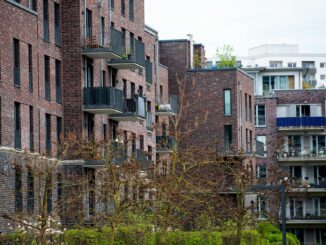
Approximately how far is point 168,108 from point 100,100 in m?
18.5

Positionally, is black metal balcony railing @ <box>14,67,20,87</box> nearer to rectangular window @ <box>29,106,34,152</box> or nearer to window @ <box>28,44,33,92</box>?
window @ <box>28,44,33,92</box>

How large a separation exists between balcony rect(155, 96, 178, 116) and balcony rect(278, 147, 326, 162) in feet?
82.0

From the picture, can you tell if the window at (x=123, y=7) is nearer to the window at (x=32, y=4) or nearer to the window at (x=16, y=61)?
the window at (x=32, y=4)

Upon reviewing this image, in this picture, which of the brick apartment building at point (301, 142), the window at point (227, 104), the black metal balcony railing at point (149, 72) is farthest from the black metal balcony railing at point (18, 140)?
the brick apartment building at point (301, 142)

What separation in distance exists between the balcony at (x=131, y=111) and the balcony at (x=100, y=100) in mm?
2335

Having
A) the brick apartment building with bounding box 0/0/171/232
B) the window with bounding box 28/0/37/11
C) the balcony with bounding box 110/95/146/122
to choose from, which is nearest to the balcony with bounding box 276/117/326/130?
the brick apartment building with bounding box 0/0/171/232

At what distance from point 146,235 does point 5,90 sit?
7.94 metres

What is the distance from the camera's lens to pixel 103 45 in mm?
58812

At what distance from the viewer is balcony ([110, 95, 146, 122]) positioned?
2415 inches

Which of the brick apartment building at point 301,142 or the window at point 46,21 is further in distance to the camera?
the brick apartment building at point 301,142

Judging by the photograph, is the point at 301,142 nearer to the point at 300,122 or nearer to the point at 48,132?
the point at 300,122

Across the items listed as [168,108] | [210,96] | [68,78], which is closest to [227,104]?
[210,96]

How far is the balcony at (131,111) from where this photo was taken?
61344 millimetres

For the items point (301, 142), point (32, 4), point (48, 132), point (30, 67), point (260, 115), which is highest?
point (32, 4)
